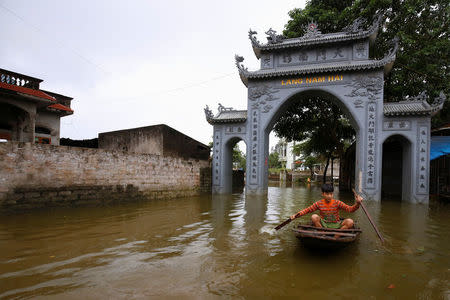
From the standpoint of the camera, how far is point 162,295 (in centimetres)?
277

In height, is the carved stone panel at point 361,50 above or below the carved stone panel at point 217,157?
above

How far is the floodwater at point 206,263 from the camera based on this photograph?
9.52 ft

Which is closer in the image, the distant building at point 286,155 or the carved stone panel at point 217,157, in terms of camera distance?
the carved stone panel at point 217,157

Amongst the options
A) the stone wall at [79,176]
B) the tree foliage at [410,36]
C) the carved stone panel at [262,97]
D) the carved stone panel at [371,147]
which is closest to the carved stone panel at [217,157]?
the stone wall at [79,176]

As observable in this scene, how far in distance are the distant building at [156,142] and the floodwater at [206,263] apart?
22.8 ft

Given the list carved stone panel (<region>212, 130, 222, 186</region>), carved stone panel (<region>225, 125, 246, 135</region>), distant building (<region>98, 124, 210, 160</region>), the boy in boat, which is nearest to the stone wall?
distant building (<region>98, 124, 210, 160</region>)

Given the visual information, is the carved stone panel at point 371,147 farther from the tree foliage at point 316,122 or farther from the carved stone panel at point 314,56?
the tree foliage at point 316,122

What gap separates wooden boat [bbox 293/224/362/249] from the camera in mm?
3635

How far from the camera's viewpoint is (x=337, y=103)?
13.2 m

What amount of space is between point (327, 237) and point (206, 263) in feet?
5.77

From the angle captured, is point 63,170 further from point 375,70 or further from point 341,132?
point 341,132

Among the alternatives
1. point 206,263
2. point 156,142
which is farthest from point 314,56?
point 206,263

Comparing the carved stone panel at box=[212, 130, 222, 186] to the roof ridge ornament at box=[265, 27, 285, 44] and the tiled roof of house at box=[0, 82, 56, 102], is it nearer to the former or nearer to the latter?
the roof ridge ornament at box=[265, 27, 285, 44]

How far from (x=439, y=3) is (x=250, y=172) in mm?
13208
